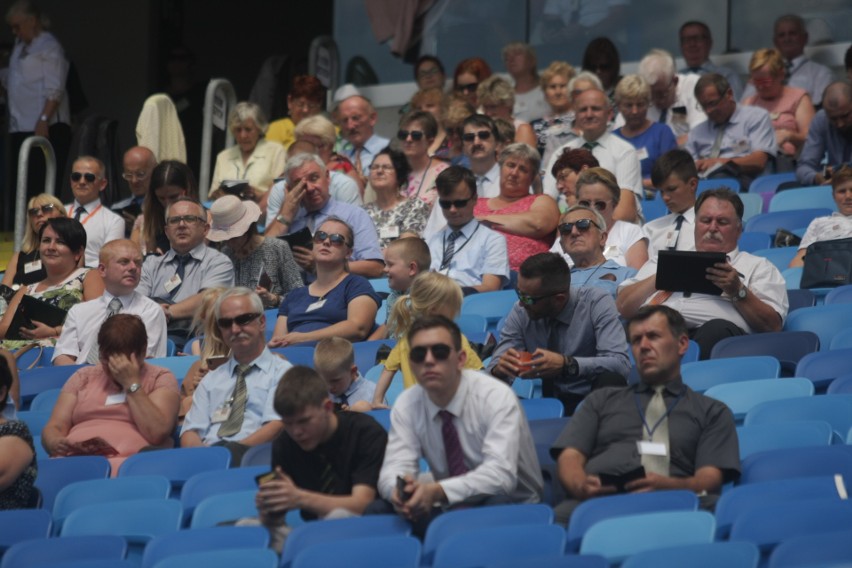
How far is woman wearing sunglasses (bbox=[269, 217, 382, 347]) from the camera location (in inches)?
276

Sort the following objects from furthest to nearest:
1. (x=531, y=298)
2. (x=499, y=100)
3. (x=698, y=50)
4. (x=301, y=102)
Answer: (x=301, y=102)
(x=698, y=50)
(x=499, y=100)
(x=531, y=298)

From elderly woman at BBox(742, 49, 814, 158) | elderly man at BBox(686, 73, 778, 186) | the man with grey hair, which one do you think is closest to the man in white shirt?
the man with grey hair

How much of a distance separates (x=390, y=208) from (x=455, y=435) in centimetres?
425

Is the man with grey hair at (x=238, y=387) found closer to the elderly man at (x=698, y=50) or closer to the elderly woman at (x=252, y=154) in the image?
Result: the elderly woman at (x=252, y=154)

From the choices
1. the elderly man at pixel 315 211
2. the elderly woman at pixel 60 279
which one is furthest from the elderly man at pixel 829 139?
the elderly woman at pixel 60 279

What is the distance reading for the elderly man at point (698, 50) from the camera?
1060cm

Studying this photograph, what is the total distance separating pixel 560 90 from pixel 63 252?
3.70 metres

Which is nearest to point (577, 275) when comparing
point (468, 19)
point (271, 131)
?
point (271, 131)

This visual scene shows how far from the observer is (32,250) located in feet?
27.3

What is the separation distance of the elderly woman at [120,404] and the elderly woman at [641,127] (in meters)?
4.22

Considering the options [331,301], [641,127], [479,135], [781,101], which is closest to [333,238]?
[331,301]

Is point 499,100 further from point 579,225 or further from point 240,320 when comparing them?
point 240,320

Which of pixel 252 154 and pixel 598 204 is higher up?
pixel 252 154

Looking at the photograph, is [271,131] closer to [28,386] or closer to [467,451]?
[28,386]
